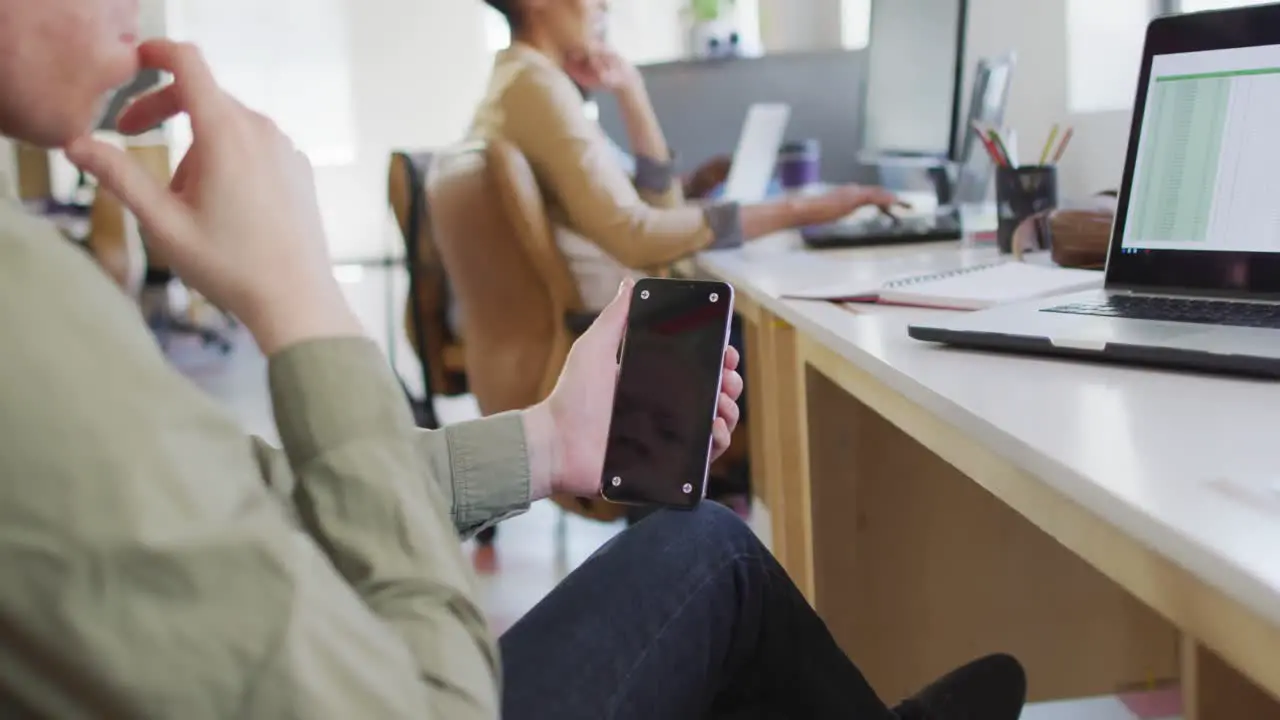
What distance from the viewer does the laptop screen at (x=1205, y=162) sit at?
0.99m

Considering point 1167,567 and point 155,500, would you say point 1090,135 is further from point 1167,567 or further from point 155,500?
point 155,500

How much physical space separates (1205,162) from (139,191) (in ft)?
2.85

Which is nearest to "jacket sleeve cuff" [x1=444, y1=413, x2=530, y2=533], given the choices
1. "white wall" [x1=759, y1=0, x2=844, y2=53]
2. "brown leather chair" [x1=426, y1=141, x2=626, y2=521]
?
"brown leather chair" [x1=426, y1=141, x2=626, y2=521]

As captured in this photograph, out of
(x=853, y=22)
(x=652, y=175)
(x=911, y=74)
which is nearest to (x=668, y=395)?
(x=652, y=175)

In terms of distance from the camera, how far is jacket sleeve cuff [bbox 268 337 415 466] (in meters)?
0.52

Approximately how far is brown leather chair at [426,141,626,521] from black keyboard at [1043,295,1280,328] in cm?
88

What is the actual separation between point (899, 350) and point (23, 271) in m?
0.68

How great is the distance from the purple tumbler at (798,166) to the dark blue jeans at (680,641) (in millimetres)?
1845

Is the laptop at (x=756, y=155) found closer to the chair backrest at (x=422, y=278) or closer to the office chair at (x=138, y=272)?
the chair backrest at (x=422, y=278)

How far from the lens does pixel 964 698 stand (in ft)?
3.42

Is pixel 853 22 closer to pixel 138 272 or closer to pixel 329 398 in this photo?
pixel 138 272

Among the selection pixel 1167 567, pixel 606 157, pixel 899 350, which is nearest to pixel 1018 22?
pixel 606 157

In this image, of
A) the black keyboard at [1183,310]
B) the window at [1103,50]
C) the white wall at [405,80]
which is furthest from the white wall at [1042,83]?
the white wall at [405,80]

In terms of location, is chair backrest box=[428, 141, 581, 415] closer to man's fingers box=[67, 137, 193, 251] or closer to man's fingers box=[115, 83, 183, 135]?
man's fingers box=[115, 83, 183, 135]
